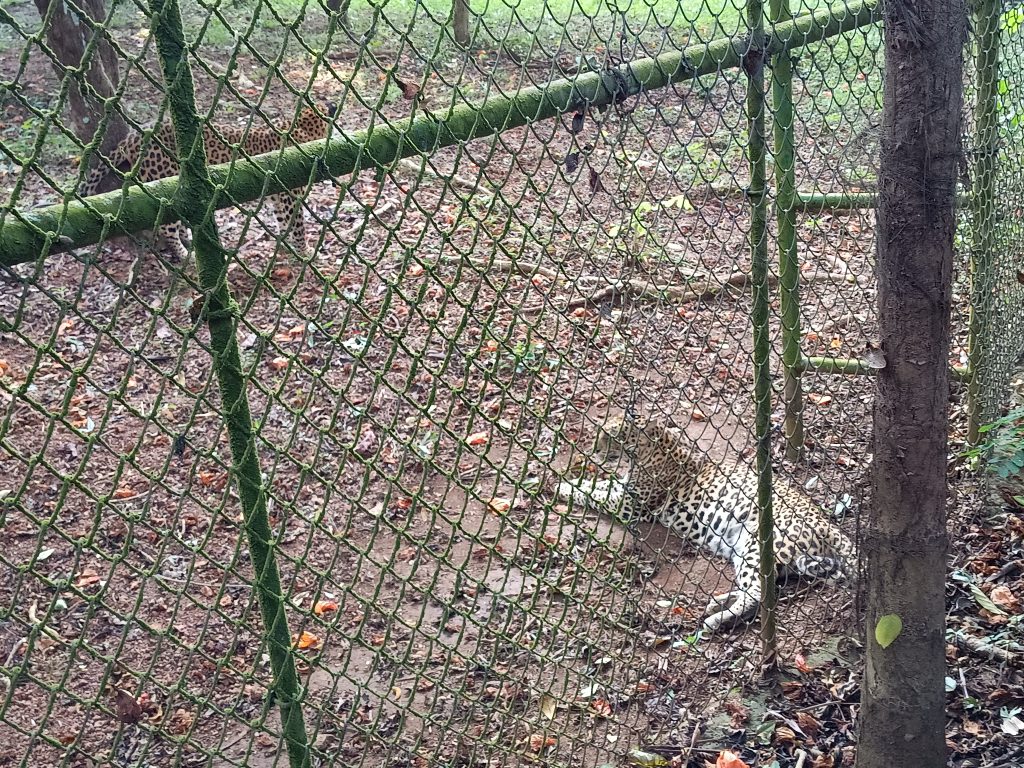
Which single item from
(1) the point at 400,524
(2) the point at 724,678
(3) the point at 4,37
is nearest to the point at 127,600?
(1) the point at 400,524

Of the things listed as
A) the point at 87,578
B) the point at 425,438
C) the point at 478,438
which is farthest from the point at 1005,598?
the point at 87,578

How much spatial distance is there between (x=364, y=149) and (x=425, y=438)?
3788 mm

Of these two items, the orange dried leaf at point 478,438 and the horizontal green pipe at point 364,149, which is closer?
the horizontal green pipe at point 364,149

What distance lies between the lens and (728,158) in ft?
33.5

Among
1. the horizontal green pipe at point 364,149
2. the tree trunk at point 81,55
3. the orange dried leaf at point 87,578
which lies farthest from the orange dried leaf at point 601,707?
the tree trunk at point 81,55

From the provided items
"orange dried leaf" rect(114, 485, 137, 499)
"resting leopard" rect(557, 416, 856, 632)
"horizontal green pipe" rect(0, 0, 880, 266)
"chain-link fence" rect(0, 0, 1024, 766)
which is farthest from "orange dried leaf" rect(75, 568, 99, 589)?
"horizontal green pipe" rect(0, 0, 880, 266)

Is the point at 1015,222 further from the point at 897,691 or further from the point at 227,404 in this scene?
the point at 227,404

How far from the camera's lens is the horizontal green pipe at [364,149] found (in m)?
1.59

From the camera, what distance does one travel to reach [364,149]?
2.04 metres

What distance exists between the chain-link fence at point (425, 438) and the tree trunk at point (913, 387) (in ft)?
0.55

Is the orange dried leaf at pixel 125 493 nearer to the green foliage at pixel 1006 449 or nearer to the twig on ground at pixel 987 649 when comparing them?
the twig on ground at pixel 987 649

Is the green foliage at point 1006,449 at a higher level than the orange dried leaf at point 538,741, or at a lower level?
higher

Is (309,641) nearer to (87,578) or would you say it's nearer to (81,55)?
(87,578)

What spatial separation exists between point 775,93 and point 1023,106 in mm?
2437
